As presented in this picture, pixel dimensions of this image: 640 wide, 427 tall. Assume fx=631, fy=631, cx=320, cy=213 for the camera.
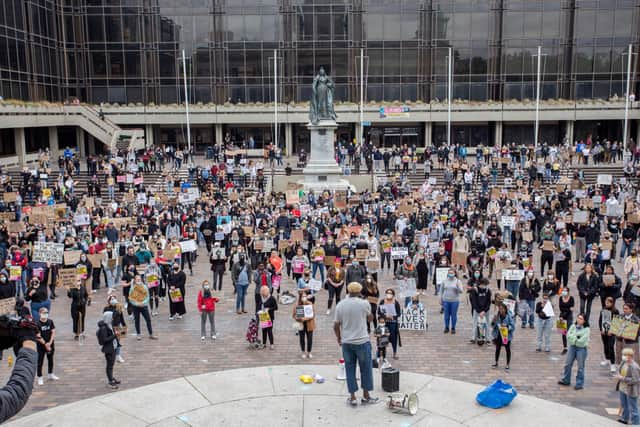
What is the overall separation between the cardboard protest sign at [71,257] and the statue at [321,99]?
64.1 feet

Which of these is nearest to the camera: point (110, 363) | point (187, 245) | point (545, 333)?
point (110, 363)

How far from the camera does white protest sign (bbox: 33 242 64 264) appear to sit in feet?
59.0

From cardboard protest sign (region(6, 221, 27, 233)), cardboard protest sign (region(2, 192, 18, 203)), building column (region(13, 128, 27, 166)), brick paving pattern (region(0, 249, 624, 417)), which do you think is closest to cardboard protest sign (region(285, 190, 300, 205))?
cardboard protest sign (region(6, 221, 27, 233))

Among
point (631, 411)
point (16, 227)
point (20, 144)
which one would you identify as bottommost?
point (631, 411)

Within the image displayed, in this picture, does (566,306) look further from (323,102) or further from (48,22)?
(48,22)

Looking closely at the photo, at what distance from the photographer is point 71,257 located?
17922 mm

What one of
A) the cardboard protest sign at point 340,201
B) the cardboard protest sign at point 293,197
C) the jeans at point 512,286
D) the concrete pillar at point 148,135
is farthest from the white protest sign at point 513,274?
the concrete pillar at point 148,135

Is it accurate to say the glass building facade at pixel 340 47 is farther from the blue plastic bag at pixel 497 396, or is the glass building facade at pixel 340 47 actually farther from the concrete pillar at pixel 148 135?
the blue plastic bag at pixel 497 396

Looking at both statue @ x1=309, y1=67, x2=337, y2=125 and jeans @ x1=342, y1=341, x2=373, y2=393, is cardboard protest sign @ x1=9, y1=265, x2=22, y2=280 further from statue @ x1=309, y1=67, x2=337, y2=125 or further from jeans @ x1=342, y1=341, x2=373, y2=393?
statue @ x1=309, y1=67, x2=337, y2=125

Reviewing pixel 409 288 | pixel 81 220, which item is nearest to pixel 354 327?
pixel 409 288

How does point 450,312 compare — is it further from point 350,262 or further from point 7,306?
point 7,306

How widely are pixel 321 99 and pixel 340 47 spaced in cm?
2500

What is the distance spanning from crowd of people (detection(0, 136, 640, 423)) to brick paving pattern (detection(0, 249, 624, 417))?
30 cm

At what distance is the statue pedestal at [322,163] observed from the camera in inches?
1403
